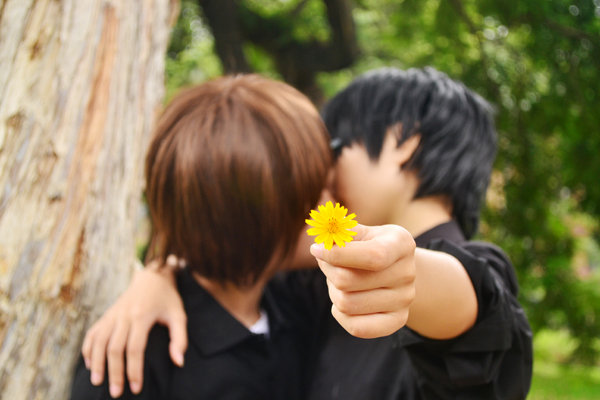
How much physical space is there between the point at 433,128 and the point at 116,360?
1082 mm

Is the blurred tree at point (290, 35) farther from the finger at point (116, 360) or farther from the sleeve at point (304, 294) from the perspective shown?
the finger at point (116, 360)

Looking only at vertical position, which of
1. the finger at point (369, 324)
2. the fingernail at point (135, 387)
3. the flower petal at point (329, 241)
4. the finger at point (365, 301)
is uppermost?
the flower petal at point (329, 241)

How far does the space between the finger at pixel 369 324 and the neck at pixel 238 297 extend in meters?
0.76

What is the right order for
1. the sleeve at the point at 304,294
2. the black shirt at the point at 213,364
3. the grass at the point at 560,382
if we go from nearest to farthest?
the black shirt at the point at 213,364 → the sleeve at the point at 304,294 → the grass at the point at 560,382

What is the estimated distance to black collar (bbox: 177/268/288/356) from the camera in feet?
3.93

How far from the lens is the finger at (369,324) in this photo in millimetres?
595

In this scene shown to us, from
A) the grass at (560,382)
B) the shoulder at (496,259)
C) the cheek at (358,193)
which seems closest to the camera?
the shoulder at (496,259)

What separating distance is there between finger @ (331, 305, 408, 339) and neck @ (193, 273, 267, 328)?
0.76m

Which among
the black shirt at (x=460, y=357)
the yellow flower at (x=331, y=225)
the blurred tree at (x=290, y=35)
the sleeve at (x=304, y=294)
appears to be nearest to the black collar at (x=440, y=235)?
the black shirt at (x=460, y=357)

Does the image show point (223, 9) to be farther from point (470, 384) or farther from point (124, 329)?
point (470, 384)

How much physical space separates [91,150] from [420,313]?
3.81ft

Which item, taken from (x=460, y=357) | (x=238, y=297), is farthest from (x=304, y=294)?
(x=460, y=357)

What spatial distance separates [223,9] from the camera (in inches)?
143

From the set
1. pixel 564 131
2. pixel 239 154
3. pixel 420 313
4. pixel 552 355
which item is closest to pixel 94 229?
pixel 239 154
